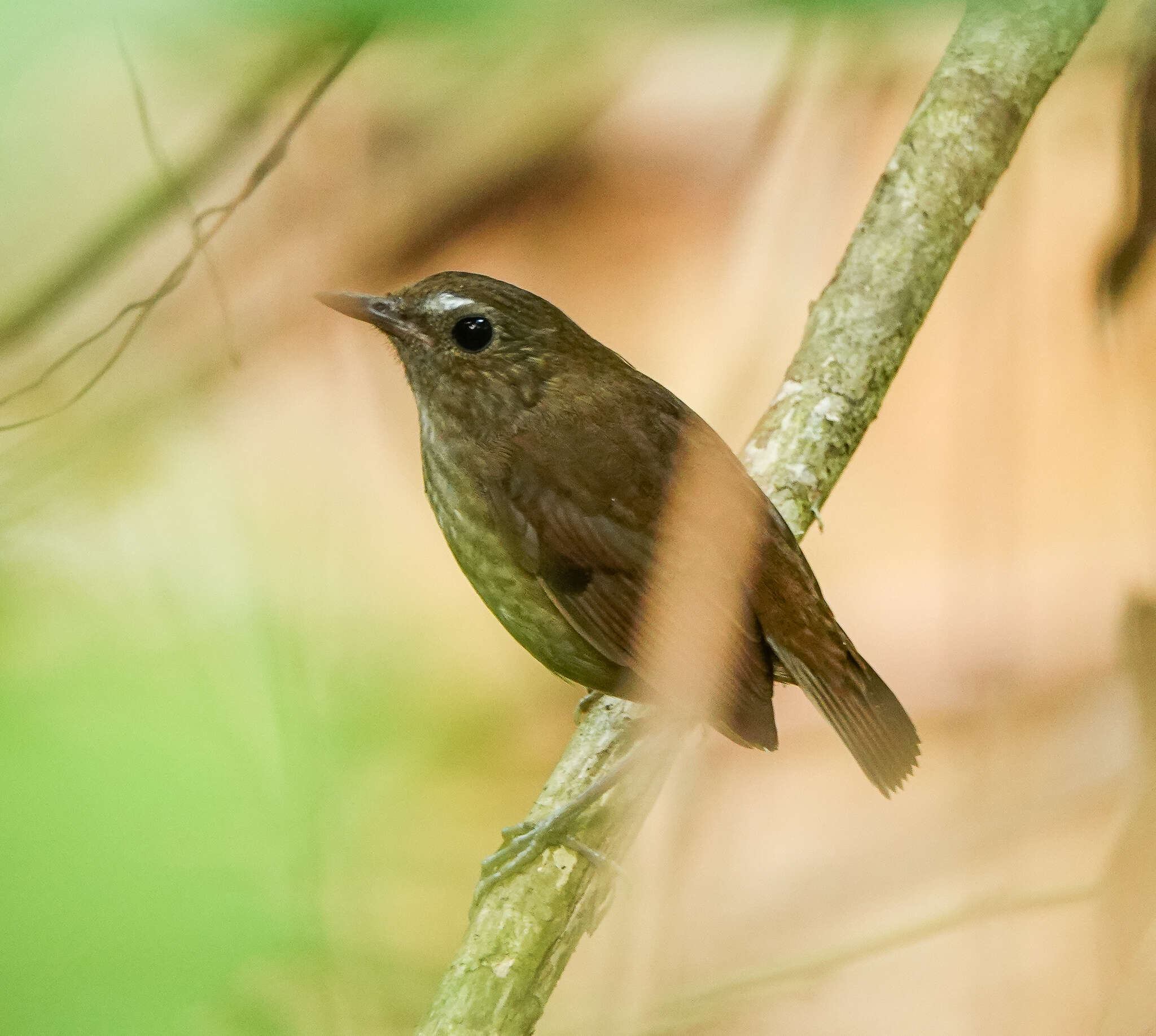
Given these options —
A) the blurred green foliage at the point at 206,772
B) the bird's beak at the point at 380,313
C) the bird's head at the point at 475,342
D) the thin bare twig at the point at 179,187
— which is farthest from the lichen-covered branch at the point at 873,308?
the thin bare twig at the point at 179,187

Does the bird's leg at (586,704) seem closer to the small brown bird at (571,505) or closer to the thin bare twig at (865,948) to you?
the small brown bird at (571,505)

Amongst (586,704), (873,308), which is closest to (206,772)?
(586,704)

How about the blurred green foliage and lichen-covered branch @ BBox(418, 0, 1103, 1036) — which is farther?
lichen-covered branch @ BBox(418, 0, 1103, 1036)

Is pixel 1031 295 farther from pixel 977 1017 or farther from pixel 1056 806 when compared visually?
pixel 977 1017

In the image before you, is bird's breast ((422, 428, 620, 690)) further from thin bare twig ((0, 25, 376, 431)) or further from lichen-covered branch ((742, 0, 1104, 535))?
thin bare twig ((0, 25, 376, 431))

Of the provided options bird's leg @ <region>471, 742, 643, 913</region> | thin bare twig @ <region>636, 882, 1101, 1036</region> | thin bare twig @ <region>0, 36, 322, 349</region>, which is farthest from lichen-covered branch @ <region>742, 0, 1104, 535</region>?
thin bare twig @ <region>0, 36, 322, 349</region>

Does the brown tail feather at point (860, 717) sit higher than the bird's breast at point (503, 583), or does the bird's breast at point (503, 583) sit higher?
the bird's breast at point (503, 583)
